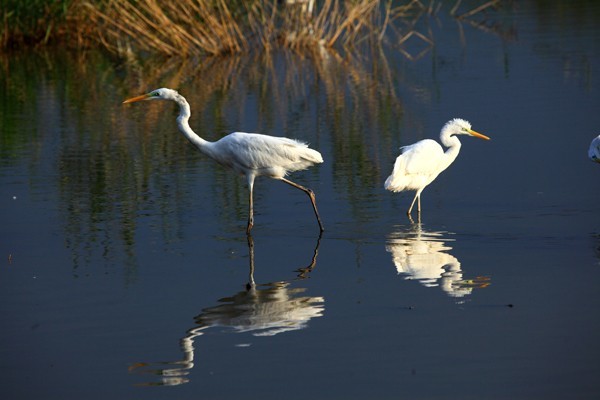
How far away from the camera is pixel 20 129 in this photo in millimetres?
17000

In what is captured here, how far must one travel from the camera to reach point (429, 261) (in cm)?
894

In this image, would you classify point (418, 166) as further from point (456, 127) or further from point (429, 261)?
point (429, 261)

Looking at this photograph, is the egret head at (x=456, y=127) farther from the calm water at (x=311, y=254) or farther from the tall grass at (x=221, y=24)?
the tall grass at (x=221, y=24)

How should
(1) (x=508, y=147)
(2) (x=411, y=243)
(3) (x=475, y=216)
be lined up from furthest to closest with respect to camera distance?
(1) (x=508, y=147), (3) (x=475, y=216), (2) (x=411, y=243)

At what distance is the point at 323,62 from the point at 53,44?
825 cm

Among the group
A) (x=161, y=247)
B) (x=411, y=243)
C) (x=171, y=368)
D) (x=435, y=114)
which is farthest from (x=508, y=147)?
(x=171, y=368)

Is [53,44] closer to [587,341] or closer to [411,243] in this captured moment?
[411,243]

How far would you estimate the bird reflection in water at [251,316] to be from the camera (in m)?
6.80

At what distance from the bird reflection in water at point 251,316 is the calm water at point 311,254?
23mm

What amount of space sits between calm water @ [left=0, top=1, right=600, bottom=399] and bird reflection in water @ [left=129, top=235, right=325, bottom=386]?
2 centimetres

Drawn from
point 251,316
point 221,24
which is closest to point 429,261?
point 251,316

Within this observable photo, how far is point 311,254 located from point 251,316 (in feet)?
5.93

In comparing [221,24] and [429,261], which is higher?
[221,24]

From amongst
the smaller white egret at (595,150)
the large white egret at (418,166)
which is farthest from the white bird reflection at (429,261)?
the smaller white egret at (595,150)
